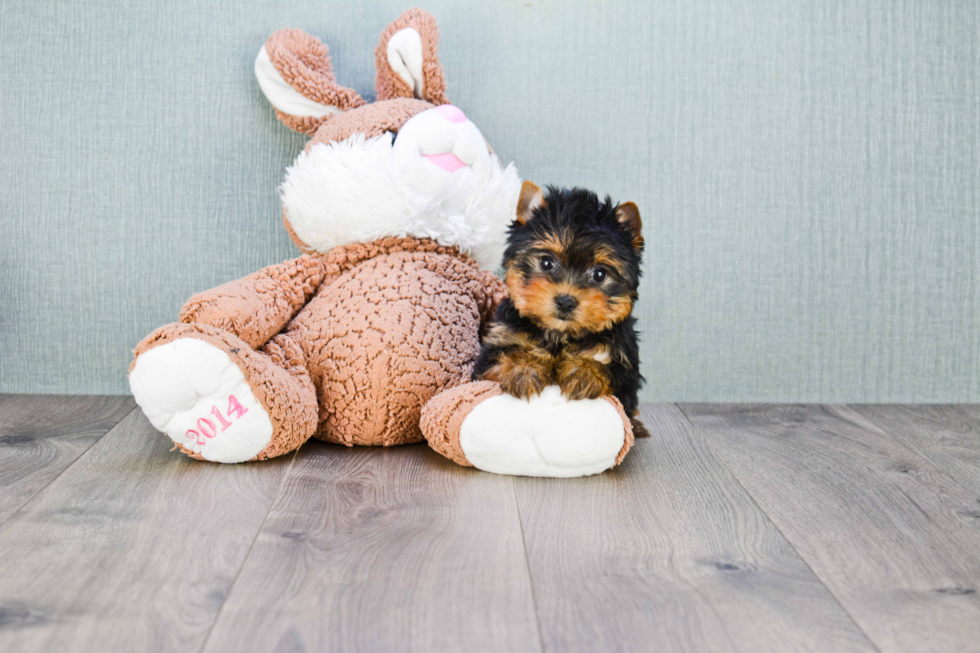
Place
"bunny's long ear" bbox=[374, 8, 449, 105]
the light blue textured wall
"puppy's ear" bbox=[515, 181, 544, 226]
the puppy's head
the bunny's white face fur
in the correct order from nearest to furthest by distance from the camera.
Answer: the puppy's head → "puppy's ear" bbox=[515, 181, 544, 226] → the bunny's white face fur → "bunny's long ear" bbox=[374, 8, 449, 105] → the light blue textured wall

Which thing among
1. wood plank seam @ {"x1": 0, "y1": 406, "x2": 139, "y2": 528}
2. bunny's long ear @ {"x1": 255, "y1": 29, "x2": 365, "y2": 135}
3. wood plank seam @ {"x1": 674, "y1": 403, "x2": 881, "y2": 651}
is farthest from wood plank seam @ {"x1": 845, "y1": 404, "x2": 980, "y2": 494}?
wood plank seam @ {"x1": 0, "y1": 406, "x2": 139, "y2": 528}

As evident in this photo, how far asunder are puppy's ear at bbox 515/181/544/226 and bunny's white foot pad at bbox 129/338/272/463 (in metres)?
0.59

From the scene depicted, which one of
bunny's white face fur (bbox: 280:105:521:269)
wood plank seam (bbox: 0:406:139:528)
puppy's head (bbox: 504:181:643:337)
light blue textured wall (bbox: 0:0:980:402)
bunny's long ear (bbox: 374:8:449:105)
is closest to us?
wood plank seam (bbox: 0:406:139:528)

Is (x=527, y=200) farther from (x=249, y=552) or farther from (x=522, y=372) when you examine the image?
(x=249, y=552)

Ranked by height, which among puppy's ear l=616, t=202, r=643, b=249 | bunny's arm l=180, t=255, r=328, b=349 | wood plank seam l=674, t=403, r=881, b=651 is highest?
puppy's ear l=616, t=202, r=643, b=249

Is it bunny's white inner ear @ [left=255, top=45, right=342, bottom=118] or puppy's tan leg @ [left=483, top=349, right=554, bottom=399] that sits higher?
bunny's white inner ear @ [left=255, top=45, right=342, bottom=118]

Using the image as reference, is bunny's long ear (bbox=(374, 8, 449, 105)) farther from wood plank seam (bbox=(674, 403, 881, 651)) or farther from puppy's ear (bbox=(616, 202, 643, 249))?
wood plank seam (bbox=(674, 403, 881, 651))

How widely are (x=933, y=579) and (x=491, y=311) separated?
106 centimetres

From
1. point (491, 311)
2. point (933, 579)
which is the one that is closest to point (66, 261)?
point (491, 311)

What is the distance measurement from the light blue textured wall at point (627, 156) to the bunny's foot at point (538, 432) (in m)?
0.76

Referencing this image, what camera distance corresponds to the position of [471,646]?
883 millimetres

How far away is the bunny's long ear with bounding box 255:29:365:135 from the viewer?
184 centimetres

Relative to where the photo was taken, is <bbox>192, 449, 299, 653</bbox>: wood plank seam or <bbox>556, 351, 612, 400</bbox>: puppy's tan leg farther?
<bbox>556, 351, 612, 400</bbox>: puppy's tan leg

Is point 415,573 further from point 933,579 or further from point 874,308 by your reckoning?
point 874,308
